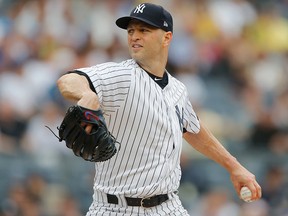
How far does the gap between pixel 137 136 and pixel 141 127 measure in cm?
5

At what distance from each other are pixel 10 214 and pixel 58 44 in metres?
2.54

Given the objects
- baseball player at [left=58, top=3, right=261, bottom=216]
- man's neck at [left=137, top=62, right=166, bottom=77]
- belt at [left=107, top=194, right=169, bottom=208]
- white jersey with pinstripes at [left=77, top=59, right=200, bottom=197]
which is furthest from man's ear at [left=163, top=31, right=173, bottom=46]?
belt at [left=107, top=194, right=169, bottom=208]

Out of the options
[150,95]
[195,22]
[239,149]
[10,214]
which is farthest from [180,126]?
[195,22]

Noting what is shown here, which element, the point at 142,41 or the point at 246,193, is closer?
the point at 142,41

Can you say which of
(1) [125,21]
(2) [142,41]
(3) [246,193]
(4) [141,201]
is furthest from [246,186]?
(1) [125,21]

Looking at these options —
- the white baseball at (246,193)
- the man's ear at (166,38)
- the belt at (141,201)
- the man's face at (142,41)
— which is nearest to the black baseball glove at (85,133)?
the belt at (141,201)

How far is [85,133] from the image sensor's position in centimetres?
329

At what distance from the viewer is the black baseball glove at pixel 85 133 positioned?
10.6ft

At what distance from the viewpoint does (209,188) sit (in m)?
7.86

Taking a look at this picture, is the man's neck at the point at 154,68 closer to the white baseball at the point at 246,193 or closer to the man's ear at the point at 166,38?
the man's ear at the point at 166,38

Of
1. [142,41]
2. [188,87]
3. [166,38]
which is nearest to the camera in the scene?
[142,41]

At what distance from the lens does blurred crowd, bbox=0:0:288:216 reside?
758cm

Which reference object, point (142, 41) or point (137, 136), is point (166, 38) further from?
point (137, 136)

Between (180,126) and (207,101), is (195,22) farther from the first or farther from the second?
(180,126)
